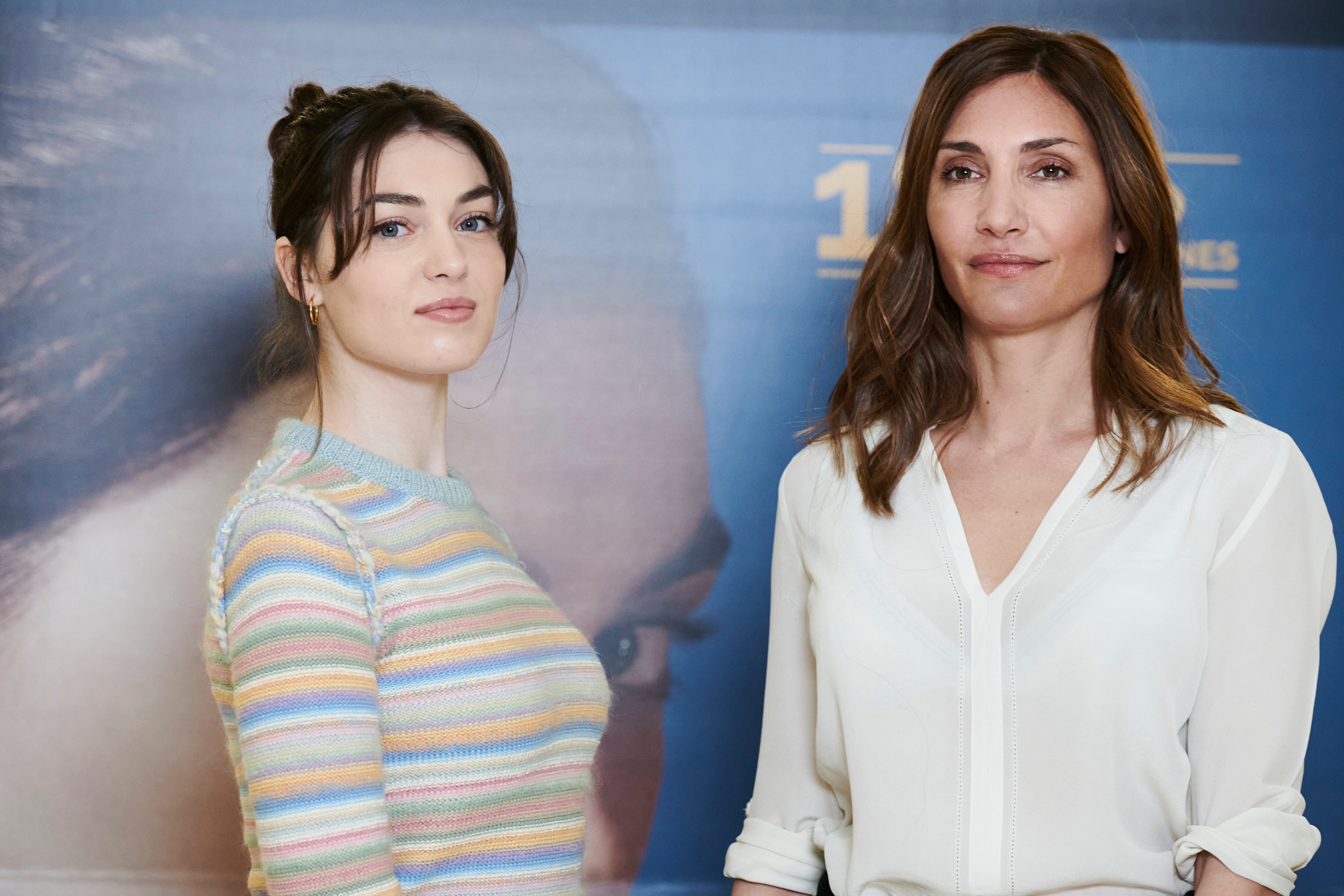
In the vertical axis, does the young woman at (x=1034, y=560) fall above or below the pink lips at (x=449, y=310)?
below

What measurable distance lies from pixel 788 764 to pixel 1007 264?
0.74 metres

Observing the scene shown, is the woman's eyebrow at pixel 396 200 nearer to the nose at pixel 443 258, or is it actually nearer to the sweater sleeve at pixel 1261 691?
the nose at pixel 443 258

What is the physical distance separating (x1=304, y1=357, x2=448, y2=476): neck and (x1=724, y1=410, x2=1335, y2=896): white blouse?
0.58 meters

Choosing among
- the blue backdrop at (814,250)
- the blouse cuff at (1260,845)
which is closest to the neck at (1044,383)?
the blouse cuff at (1260,845)

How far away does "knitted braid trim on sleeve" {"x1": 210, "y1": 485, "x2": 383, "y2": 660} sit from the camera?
4.16 feet

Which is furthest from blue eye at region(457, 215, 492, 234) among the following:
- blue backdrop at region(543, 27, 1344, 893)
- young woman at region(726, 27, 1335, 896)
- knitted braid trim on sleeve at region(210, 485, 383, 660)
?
blue backdrop at region(543, 27, 1344, 893)

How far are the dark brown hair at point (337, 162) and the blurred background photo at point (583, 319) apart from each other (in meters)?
1.04

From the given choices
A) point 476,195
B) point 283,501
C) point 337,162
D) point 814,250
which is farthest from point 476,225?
point 814,250

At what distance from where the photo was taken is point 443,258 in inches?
59.3

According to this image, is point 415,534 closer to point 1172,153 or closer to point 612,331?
Result: point 612,331

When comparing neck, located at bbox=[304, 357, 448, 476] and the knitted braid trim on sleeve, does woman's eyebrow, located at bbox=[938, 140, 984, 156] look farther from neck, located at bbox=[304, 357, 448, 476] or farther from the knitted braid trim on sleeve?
the knitted braid trim on sleeve

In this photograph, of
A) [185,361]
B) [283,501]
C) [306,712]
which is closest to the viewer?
[306,712]

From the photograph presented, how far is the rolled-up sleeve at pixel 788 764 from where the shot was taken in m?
1.65

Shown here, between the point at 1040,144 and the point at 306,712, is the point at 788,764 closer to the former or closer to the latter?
the point at 306,712
